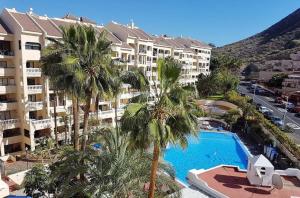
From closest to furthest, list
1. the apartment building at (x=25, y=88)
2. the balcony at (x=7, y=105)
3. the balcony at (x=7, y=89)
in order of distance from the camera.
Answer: the balcony at (x=7, y=89)
the balcony at (x=7, y=105)
the apartment building at (x=25, y=88)

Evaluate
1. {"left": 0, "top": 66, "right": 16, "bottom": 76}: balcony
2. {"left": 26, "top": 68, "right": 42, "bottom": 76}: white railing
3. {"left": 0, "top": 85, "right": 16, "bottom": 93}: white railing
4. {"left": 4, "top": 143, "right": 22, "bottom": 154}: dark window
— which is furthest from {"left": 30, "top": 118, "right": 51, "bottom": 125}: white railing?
{"left": 0, "top": 66, "right": 16, "bottom": 76}: balcony

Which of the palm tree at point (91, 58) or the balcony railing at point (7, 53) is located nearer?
the palm tree at point (91, 58)

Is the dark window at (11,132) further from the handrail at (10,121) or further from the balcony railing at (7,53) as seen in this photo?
the balcony railing at (7,53)

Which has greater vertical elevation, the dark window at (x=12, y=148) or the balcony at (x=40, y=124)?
the balcony at (x=40, y=124)

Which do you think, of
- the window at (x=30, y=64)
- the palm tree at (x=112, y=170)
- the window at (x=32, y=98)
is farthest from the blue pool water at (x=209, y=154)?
the window at (x=30, y=64)

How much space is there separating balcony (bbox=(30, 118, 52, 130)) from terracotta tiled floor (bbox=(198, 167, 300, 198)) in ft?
66.4

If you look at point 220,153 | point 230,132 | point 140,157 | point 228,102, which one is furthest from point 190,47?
point 140,157

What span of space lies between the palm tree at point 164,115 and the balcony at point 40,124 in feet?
81.2

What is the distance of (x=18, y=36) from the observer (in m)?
32.6

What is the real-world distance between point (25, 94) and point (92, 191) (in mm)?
23465

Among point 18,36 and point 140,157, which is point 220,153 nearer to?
point 140,157

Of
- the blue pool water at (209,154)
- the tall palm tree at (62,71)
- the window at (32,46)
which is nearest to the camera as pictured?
the tall palm tree at (62,71)

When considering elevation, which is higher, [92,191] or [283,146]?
[92,191]

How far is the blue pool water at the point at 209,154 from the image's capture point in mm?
34156
